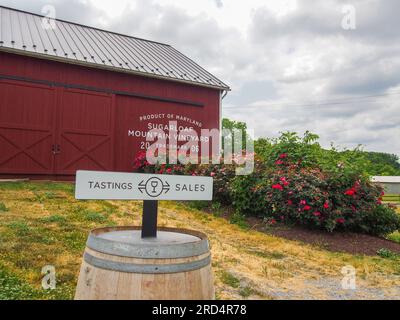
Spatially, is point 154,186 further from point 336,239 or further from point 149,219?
point 336,239

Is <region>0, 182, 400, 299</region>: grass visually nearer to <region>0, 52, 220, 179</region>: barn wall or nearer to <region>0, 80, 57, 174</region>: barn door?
<region>0, 80, 57, 174</region>: barn door

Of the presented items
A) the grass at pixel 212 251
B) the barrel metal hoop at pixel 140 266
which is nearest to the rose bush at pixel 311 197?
the grass at pixel 212 251

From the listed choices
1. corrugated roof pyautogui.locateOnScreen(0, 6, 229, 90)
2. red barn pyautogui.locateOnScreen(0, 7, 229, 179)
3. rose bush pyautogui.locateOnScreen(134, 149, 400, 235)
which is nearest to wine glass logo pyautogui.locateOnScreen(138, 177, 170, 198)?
rose bush pyautogui.locateOnScreen(134, 149, 400, 235)

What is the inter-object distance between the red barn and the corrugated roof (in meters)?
0.04

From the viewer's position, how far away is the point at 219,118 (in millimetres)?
13930

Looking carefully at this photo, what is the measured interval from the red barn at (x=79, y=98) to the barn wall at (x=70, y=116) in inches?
1.0

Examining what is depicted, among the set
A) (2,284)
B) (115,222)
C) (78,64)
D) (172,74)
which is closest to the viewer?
(2,284)

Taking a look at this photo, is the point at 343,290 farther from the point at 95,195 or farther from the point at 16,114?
the point at 16,114

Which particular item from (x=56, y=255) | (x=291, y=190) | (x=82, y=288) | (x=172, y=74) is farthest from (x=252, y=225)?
(x=172, y=74)

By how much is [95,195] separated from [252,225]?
601 centimetres

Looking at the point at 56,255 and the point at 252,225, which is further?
the point at 252,225

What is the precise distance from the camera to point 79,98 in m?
11.4

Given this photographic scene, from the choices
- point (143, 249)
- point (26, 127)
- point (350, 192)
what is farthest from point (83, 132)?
point (143, 249)

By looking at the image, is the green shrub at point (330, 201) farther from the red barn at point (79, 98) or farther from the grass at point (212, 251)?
the red barn at point (79, 98)
